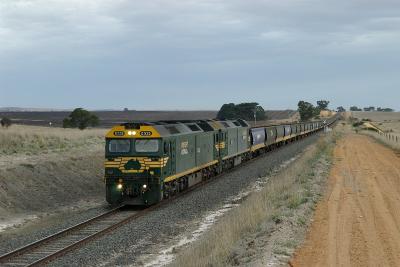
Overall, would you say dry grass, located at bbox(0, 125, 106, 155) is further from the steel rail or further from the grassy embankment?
the steel rail

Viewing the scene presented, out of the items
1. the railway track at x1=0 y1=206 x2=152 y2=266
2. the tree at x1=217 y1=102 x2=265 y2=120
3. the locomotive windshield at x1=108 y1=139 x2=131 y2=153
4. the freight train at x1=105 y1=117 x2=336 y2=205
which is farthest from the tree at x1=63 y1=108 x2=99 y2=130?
the railway track at x1=0 y1=206 x2=152 y2=266

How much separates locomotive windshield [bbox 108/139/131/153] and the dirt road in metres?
8.69

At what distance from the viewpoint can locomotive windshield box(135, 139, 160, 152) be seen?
24.4 m

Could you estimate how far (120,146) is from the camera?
24.6 meters

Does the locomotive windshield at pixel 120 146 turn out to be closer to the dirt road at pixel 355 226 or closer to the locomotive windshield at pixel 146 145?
the locomotive windshield at pixel 146 145

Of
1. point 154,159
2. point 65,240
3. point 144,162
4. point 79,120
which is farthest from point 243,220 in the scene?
point 79,120

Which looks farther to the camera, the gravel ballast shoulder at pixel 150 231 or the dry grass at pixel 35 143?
the dry grass at pixel 35 143

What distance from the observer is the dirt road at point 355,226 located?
13500 mm

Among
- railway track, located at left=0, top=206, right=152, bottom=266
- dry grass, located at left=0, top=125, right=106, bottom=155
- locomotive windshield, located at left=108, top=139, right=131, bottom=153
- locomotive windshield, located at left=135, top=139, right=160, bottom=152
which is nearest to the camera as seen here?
railway track, located at left=0, top=206, right=152, bottom=266

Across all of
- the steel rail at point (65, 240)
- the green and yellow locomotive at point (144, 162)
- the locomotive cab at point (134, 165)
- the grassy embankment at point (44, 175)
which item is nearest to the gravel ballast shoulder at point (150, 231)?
the steel rail at point (65, 240)

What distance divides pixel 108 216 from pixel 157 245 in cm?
528

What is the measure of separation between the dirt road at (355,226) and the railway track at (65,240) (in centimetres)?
726

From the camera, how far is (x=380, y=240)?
50.9ft

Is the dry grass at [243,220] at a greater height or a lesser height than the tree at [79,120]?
lesser
